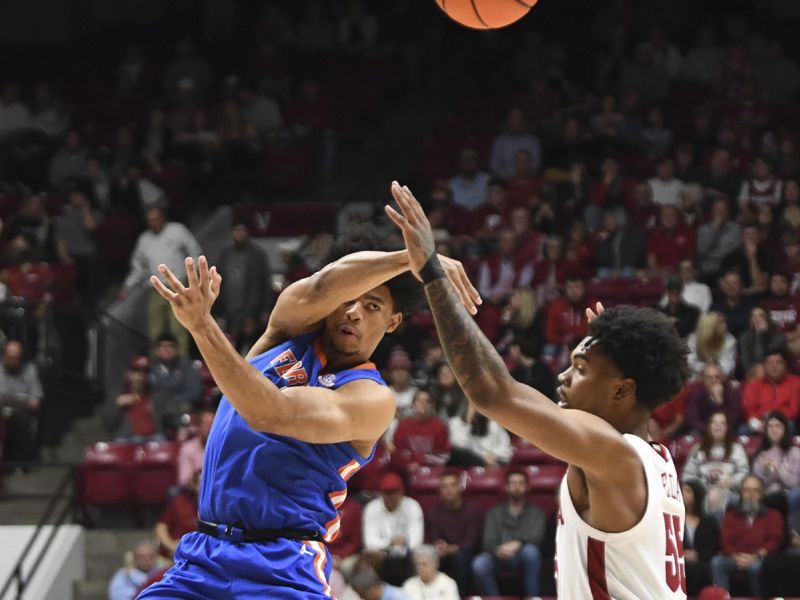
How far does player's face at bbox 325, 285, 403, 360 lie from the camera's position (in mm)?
4840

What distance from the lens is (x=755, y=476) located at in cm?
958

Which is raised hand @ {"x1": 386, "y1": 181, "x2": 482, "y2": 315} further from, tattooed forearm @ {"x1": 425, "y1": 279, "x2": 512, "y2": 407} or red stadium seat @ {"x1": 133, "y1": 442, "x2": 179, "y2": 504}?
red stadium seat @ {"x1": 133, "y1": 442, "x2": 179, "y2": 504}

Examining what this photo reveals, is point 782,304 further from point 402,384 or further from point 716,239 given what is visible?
point 402,384

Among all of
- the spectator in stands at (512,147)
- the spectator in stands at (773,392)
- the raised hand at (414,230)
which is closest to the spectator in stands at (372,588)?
the spectator in stands at (773,392)

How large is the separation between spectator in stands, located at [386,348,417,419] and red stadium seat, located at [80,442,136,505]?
2.12 meters

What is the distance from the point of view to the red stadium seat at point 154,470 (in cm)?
1111

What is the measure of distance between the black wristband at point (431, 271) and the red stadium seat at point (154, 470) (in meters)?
7.55

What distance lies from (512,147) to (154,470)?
5.48 m

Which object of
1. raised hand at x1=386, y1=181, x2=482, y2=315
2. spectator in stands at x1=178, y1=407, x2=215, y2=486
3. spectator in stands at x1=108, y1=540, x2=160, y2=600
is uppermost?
raised hand at x1=386, y1=181, x2=482, y2=315

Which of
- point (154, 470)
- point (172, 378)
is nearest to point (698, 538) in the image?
point (154, 470)

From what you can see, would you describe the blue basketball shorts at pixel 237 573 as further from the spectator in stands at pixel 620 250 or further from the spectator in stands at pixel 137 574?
the spectator in stands at pixel 620 250

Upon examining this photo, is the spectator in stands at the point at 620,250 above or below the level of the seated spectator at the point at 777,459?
above

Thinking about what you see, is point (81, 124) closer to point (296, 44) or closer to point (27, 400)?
point (296, 44)

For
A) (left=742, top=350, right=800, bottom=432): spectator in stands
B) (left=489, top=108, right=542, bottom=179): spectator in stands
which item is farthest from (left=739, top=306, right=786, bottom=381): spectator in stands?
(left=489, top=108, right=542, bottom=179): spectator in stands
